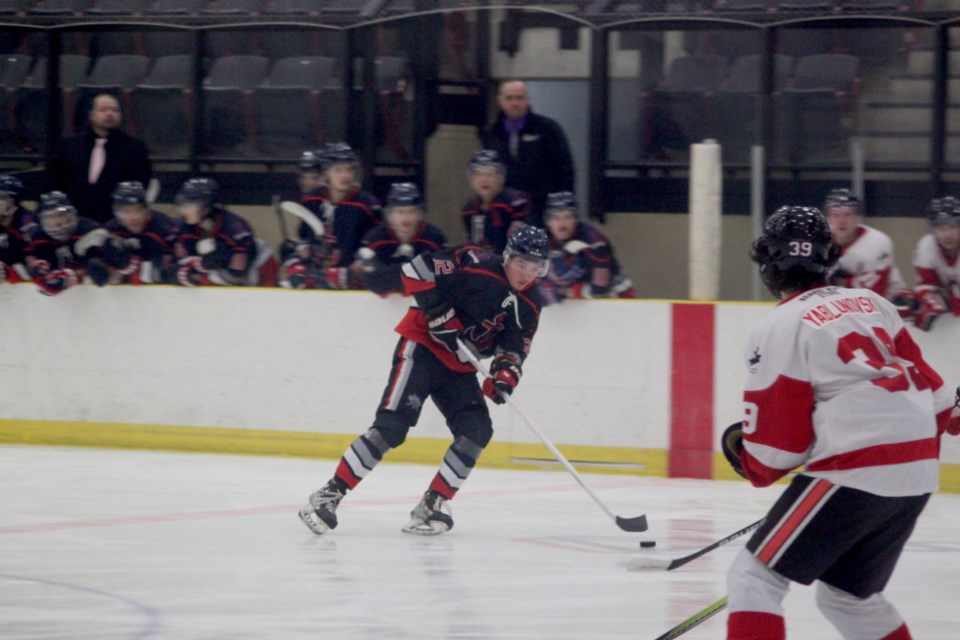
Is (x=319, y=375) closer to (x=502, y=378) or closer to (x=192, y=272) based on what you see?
(x=192, y=272)

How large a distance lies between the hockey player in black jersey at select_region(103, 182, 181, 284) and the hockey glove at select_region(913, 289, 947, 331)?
3912 millimetres

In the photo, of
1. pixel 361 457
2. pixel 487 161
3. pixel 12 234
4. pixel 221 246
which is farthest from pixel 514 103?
pixel 361 457

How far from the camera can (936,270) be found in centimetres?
709

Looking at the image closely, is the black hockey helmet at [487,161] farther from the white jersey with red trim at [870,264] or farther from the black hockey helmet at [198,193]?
the white jersey with red trim at [870,264]

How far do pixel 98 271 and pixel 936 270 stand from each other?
14.2 ft

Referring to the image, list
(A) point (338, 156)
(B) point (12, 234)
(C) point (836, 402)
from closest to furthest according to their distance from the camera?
(C) point (836, 402) < (A) point (338, 156) < (B) point (12, 234)

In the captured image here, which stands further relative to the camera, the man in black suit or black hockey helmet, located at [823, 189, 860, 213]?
the man in black suit

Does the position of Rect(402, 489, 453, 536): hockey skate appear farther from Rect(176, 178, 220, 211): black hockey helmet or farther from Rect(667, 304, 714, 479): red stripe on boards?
Rect(176, 178, 220, 211): black hockey helmet

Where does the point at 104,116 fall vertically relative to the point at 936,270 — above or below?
above

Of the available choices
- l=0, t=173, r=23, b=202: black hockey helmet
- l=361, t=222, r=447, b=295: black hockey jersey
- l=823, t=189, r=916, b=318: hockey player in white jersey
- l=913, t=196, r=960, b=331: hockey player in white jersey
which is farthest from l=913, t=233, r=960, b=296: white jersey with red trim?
l=0, t=173, r=23, b=202: black hockey helmet

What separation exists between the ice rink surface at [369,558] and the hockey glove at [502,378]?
0.56 m

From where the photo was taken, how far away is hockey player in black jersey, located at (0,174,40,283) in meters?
8.45

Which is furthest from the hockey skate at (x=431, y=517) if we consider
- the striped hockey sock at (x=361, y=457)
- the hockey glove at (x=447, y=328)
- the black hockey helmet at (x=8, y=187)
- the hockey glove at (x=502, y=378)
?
the black hockey helmet at (x=8, y=187)

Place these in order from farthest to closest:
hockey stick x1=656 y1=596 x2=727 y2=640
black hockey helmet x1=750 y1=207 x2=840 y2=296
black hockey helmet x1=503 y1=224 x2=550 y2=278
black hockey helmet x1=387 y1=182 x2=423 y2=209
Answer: black hockey helmet x1=387 y1=182 x2=423 y2=209 → black hockey helmet x1=503 y1=224 x2=550 y2=278 → hockey stick x1=656 y1=596 x2=727 y2=640 → black hockey helmet x1=750 y1=207 x2=840 y2=296
